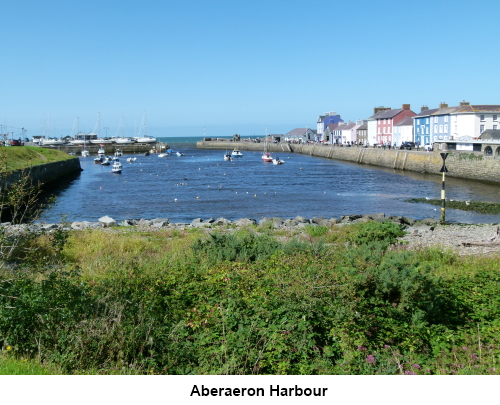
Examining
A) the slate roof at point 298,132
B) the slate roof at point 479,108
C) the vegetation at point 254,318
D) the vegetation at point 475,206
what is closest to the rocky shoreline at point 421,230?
the vegetation at point 254,318

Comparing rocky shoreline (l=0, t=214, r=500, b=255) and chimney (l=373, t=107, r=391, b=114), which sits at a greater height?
chimney (l=373, t=107, r=391, b=114)

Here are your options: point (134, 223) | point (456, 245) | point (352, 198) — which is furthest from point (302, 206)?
point (456, 245)

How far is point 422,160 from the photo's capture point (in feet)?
208

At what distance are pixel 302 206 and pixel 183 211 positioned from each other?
8.87 meters

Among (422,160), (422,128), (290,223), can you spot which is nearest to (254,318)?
(290,223)

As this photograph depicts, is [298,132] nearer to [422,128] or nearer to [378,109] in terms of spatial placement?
[378,109]

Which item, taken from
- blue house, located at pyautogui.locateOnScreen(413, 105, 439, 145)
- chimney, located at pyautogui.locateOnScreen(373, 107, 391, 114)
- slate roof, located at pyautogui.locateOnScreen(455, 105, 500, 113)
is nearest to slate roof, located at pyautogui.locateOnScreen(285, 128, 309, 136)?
chimney, located at pyautogui.locateOnScreen(373, 107, 391, 114)

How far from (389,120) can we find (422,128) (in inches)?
626

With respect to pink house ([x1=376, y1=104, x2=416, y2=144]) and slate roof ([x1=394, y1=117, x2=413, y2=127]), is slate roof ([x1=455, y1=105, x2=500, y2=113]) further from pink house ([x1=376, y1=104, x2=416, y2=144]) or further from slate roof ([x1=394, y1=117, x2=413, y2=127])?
pink house ([x1=376, y1=104, x2=416, y2=144])

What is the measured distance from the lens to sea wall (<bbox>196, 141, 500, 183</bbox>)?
49844mm

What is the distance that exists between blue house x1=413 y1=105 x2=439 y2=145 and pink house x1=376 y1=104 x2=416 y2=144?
33.8 feet

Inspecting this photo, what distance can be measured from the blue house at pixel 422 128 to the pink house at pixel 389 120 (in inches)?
405

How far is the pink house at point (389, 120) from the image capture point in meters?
97.2
